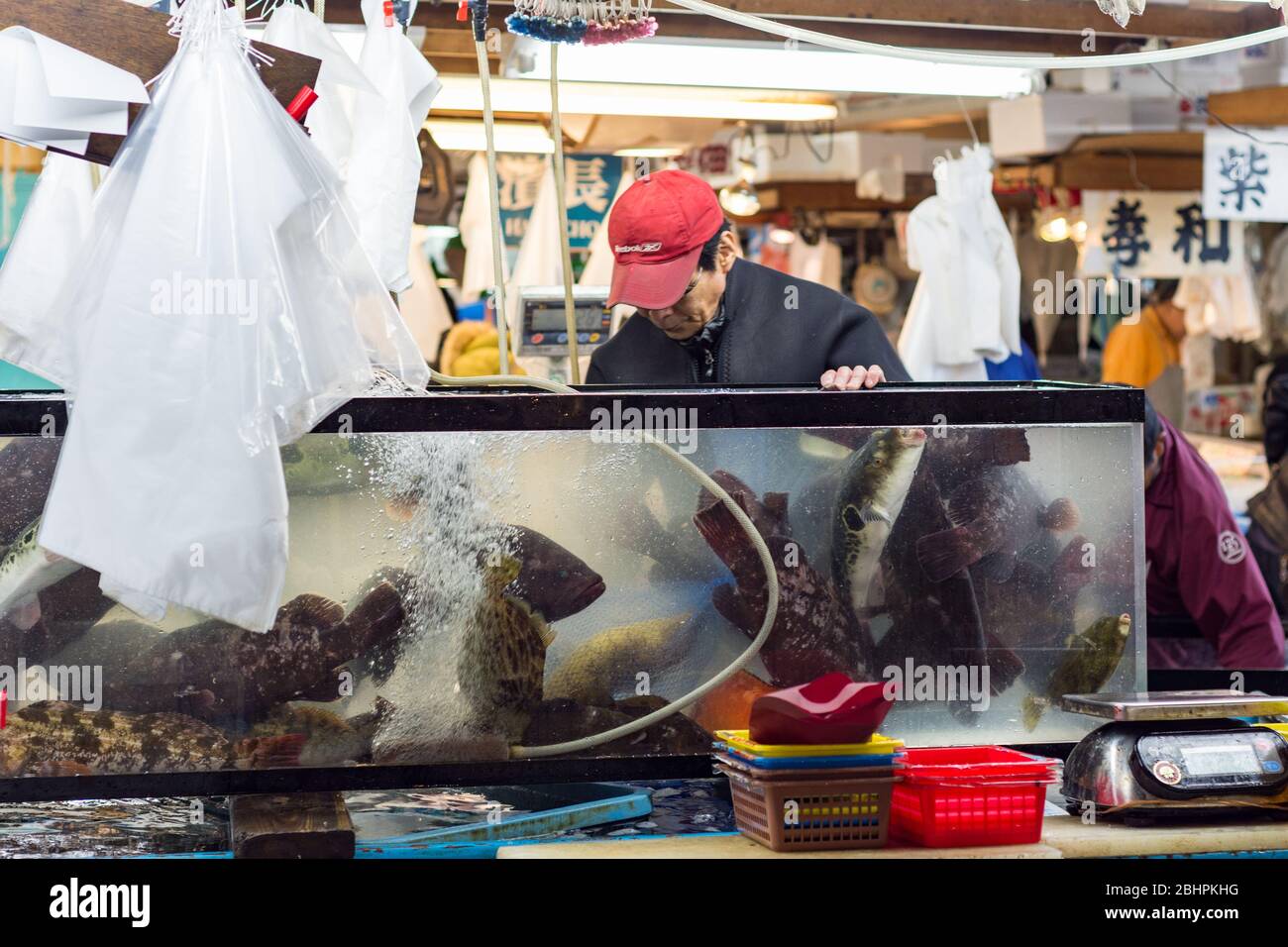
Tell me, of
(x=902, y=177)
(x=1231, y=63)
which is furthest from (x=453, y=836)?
(x=902, y=177)

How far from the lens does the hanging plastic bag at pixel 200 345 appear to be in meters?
2.01

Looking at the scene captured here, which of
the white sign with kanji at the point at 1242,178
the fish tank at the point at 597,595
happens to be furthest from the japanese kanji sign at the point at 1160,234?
the fish tank at the point at 597,595

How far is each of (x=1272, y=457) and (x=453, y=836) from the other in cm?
395

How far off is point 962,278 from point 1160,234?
12.4 ft

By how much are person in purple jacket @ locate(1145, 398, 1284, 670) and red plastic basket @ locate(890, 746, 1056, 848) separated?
197 centimetres

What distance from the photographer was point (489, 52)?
16.2 feet

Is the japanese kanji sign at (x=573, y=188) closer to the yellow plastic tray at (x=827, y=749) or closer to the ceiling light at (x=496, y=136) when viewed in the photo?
the ceiling light at (x=496, y=136)

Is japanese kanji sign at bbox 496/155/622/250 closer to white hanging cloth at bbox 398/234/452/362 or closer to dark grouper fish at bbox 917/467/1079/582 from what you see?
white hanging cloth at bbox 398/234/452/362

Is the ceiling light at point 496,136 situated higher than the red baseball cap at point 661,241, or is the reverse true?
the ceiling light at point 496,136

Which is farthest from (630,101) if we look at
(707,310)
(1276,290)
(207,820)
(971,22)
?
(1276,290)

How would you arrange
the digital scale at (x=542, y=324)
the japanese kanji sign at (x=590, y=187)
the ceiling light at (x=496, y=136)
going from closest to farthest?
the digital scale at (x=542, y=324) → the ceiling light at (x=496, y=136) → the japanese kanji sign at (x=590, y=187)

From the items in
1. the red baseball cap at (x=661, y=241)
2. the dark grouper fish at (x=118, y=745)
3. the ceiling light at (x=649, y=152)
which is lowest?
the dark grouper fish at (x=118, y=745)

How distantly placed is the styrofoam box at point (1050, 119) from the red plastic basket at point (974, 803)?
611cm
